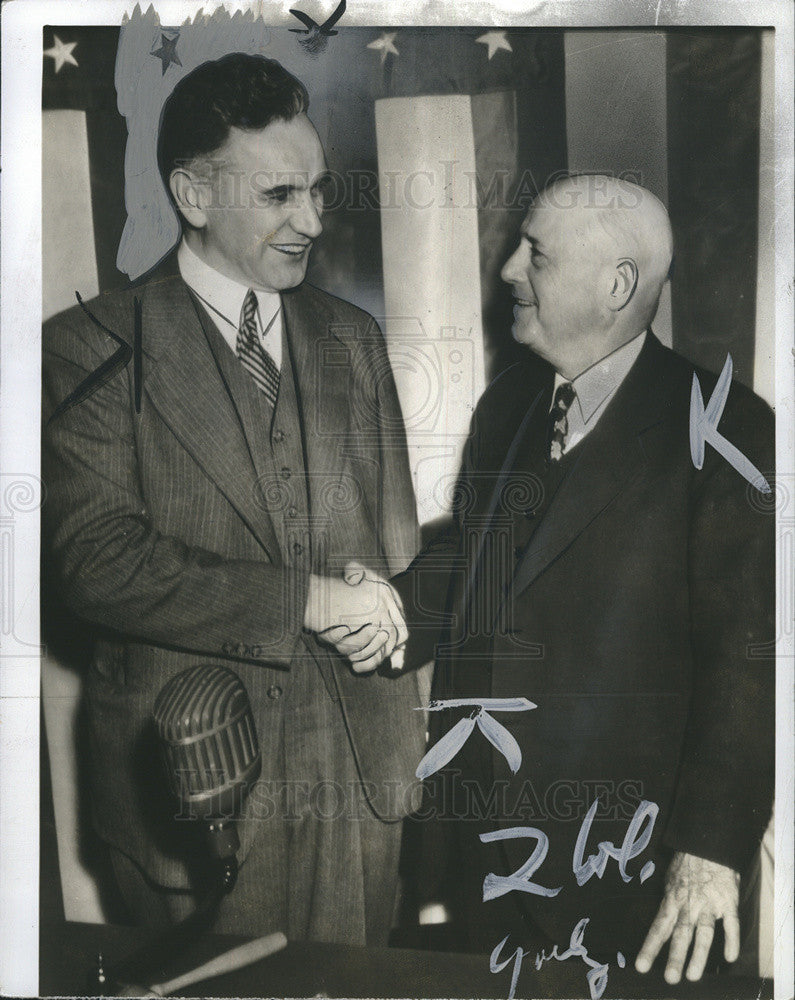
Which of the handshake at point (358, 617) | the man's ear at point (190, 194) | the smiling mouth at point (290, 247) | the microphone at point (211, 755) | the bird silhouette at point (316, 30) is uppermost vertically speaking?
the bird silhouette at point (316, 30)

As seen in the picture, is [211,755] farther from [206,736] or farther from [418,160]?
[418,160]

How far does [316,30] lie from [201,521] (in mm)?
1203

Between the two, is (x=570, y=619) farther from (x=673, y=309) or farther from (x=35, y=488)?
(x=35, y=488)

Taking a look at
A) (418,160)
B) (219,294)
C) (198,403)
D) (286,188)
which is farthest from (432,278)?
(198,403)

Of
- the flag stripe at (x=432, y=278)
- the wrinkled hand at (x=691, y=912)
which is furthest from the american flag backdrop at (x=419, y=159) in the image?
the wrinkled hand at (x=691, y=912)

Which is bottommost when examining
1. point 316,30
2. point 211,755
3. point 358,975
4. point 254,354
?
point 358,975

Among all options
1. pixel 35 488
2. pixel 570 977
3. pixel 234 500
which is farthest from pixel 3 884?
pixel 570 977

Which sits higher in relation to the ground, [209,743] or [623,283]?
[623,283]

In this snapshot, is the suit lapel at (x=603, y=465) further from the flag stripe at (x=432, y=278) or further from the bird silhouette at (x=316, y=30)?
the bird silhouette at (x=316, y=30)

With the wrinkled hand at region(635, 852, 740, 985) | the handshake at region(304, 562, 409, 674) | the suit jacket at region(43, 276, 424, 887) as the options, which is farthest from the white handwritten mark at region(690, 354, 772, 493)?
the wrinkled hand at region(635, 852, 740, 985)

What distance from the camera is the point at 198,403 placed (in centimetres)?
204

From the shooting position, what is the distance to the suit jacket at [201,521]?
2.02 meters

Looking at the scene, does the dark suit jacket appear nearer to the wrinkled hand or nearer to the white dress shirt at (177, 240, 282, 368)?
the wrinkled hand

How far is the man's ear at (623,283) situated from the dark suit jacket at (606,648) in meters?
0.25
